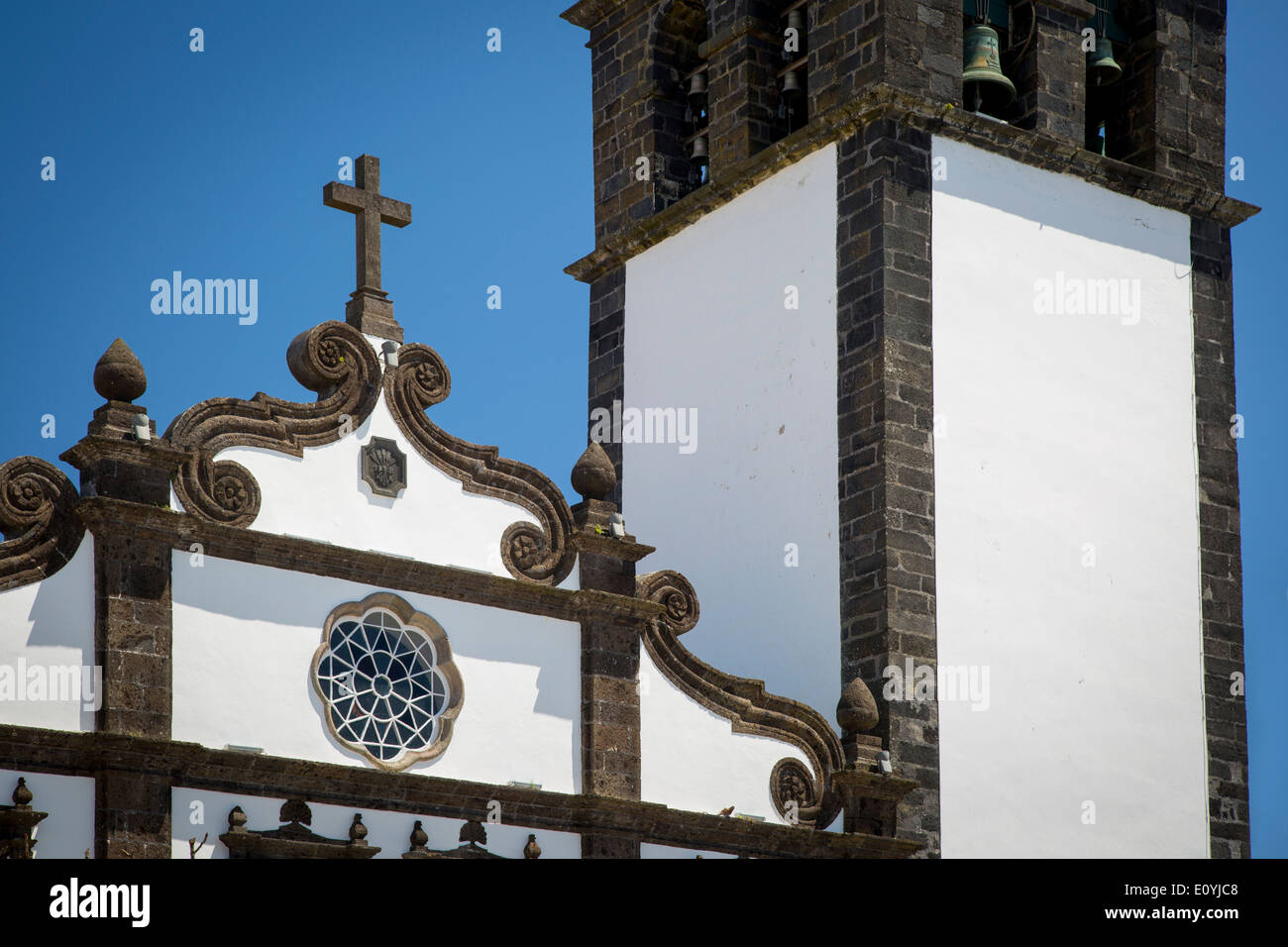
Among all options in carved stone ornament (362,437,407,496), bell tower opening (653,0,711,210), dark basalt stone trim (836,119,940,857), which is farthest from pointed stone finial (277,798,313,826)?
bell tower opening (653,0,711,210)

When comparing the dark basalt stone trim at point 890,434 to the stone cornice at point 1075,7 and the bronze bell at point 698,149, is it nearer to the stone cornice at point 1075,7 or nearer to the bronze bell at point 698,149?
the stone cornice at point 1075,7

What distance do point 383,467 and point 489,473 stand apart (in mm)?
1058

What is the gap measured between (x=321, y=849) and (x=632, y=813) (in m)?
3.17

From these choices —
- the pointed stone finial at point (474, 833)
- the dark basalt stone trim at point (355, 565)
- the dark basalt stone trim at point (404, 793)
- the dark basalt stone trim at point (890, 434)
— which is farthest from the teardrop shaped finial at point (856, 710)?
the pointed stone finial at point (474, 833)

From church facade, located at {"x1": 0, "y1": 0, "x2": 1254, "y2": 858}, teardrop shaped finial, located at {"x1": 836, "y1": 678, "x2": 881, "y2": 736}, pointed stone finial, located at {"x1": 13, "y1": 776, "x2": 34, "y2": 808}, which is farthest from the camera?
teardrop shaped finial, located at {"x1": 836, "y1": 678, "x2": 881, "y2": 736}

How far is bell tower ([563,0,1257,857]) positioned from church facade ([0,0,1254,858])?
46 millimetres

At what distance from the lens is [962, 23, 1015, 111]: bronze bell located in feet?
79.2

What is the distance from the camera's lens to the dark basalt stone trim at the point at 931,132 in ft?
76.1

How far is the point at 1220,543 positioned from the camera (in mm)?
24594

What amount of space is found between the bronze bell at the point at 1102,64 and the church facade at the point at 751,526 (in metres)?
0.43

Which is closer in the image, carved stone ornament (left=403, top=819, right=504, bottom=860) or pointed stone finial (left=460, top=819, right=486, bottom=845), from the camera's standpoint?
carved stone ornament (left=403, top=819, right=504, bottom=860)

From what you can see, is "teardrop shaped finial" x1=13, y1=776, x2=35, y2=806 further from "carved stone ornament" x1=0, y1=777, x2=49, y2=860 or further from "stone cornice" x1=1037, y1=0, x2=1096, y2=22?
"stone cornice" x1=1037, y1=0, x2=1096, y2=22
